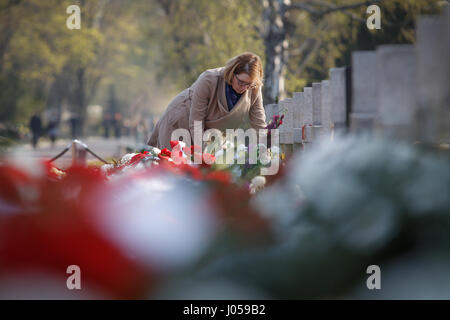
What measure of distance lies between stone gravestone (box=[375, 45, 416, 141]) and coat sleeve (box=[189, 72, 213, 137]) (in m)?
2.90

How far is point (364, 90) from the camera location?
2.23 m

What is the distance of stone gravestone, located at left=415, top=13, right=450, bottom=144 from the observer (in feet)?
A: 5.84

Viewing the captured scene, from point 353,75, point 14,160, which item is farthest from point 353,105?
point 14,160

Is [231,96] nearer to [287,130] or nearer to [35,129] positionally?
[287,130]

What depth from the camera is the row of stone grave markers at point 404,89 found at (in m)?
1.80

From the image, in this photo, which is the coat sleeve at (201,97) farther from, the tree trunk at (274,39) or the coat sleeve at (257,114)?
the tree trunk at (274,39)

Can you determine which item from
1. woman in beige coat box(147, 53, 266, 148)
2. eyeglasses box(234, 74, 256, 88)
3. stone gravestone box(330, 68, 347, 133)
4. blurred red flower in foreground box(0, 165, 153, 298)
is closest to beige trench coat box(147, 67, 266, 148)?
woman in beige coat box(147, 53, 266, 148)

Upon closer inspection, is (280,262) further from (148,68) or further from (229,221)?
(148,68)

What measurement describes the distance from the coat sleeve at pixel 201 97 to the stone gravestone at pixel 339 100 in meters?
2.38

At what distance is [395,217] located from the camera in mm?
1612

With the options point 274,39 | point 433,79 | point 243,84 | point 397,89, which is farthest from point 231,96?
point 274,39

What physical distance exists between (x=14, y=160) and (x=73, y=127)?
37210mm

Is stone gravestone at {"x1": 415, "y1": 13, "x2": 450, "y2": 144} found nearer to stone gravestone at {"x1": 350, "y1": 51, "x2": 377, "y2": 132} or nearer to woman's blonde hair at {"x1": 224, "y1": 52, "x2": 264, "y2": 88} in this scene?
stone gravestone at {"x1": 350, "y1": 51, "x2": 377, "y2": 132}

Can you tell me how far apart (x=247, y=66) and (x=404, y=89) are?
2.34 meters
